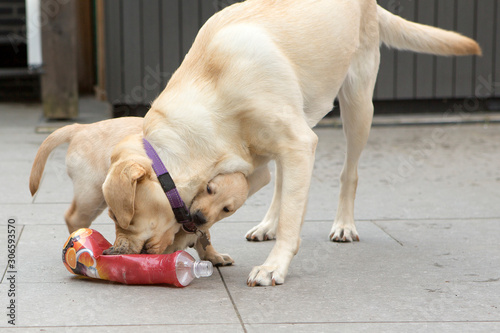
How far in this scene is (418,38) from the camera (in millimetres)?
4766

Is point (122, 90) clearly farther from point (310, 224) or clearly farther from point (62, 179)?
point (310, 224)

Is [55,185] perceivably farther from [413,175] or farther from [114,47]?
[114,47]

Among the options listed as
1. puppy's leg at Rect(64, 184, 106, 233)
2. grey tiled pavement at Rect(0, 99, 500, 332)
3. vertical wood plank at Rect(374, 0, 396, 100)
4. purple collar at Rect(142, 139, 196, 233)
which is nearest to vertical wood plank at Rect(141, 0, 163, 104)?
grey tiled pavement at Rect(0, 99, 500, 332)

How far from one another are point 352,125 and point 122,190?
6.08 feet

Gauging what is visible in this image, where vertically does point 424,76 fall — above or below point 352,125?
below

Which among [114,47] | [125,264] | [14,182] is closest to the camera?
[125,264]

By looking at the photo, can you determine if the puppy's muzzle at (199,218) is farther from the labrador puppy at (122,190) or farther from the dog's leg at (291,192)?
the dog's leg at (291,192)

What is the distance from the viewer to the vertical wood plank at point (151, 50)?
8.67 m

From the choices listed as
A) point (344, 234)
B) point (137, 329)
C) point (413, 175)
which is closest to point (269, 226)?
point (344, 234)

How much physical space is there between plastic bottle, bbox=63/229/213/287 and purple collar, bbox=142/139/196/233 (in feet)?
0.57

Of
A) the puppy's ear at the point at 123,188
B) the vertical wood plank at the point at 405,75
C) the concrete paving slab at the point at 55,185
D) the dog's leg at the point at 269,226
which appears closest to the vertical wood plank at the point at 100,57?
the concrete paving slab at the point at 55,185

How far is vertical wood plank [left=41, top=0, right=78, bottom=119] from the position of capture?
825 centimetres

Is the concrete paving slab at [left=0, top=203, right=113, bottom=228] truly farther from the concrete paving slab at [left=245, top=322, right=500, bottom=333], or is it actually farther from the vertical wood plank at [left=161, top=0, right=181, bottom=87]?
the vertical wood plank at [left=161, top=0, right=181, bottom=87]

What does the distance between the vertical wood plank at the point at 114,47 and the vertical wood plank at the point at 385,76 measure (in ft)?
11.2
